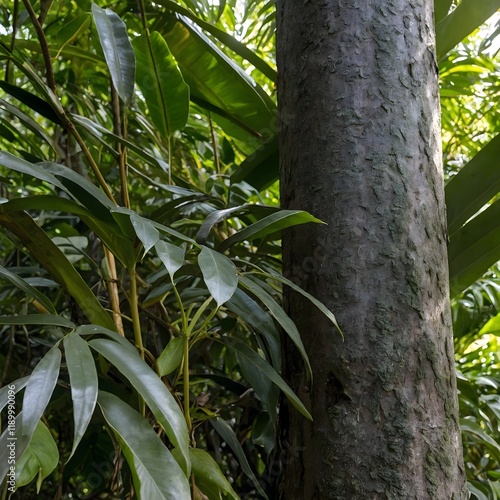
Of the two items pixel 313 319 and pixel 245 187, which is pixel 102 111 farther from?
pixel 313 319

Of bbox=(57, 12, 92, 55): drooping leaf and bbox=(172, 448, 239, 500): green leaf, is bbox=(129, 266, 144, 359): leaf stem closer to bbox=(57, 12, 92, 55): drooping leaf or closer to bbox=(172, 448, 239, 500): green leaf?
bbox=(172, 448, 239, 500): green leaf


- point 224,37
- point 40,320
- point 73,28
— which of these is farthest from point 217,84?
point 40,320

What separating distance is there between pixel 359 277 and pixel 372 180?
106mm

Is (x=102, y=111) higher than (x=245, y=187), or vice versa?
(x=102, y=111)

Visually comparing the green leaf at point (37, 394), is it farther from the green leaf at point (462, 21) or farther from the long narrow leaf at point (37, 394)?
the green leaf at point (462, 21)

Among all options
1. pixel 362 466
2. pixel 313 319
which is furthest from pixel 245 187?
pixel 362 466

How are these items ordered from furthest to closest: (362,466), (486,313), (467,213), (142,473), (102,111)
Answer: (102,111) → (486,313) → (467,213) → (362,466) → (142,473)

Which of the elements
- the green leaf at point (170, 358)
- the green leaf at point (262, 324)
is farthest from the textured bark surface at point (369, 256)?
the green leaf at point (170, 358)

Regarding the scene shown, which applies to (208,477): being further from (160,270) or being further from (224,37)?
(224,37)

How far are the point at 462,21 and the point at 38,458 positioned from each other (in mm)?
768

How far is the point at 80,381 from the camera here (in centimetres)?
44

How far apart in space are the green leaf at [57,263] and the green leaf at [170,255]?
157 millimetres

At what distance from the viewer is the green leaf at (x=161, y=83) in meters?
0.87

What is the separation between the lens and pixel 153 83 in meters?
0.88
